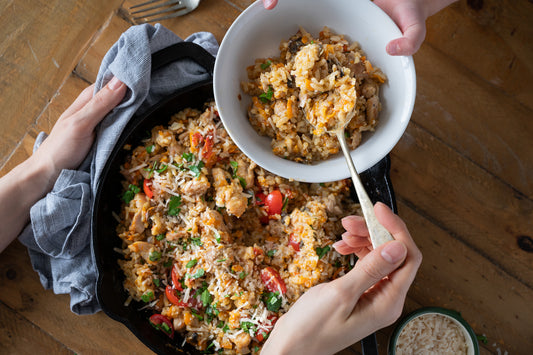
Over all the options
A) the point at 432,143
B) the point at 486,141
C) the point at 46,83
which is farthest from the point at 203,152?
the point at 486,141

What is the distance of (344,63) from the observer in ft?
6.10

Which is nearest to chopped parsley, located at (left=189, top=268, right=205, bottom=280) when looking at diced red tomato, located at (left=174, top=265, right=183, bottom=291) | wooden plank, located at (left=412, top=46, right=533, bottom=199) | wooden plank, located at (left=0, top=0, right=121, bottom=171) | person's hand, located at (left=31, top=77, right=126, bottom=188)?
diced red tomato, located at (left=174, top=265, right=183, bottom=291)

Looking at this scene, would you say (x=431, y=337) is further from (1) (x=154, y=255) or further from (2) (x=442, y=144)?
(1) (x=154, y=255)

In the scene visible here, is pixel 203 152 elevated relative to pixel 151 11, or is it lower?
lower

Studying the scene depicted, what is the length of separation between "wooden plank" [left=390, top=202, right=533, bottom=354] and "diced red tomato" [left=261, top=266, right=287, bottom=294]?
2.81 feet

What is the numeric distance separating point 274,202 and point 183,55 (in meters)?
0.88

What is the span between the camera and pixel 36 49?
2500 mm

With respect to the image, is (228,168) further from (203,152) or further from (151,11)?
(151,11)

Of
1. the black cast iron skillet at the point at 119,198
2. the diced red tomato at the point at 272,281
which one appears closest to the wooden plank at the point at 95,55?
the black cast iron skillet at the point at 119,198

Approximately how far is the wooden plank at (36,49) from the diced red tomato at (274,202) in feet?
4.71

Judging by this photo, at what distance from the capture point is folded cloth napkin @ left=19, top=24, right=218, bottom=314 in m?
2.15

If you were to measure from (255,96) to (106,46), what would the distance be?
105 cm

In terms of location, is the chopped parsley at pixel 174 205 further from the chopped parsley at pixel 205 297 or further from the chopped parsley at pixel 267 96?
the chopped parsley at pixel 267 96

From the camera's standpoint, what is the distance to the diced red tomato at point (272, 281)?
2041 millimetres
